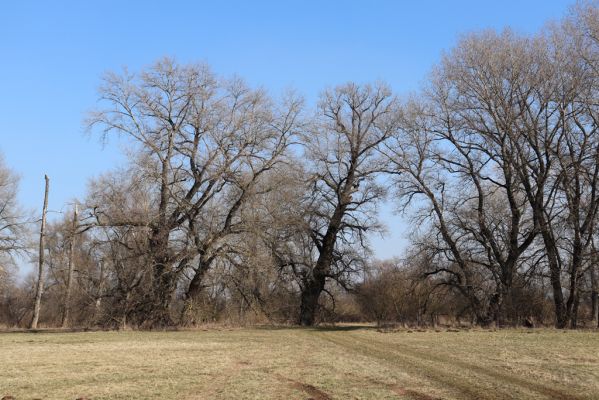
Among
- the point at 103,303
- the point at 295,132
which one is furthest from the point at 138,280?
the point at 295,132

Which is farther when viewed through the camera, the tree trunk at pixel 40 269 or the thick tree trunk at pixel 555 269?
the tree trunk at pixel 40 269

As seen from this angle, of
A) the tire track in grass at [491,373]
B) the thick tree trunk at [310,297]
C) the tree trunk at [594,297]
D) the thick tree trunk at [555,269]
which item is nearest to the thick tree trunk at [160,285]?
the thick tree trunk at [310,297]

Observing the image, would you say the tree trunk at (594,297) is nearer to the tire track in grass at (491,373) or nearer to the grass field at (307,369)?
the grass field at (307,369)

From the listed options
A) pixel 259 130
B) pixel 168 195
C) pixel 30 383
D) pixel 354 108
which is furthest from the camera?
pixel 354 108

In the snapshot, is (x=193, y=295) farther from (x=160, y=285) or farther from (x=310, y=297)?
(x=310, y=297)

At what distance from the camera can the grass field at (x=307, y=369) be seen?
10.2 meters

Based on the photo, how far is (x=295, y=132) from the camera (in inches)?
1280

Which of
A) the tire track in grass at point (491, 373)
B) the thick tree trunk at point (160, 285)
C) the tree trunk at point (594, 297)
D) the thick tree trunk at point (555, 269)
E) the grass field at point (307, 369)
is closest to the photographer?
the tire track in grass at point (491, 373)

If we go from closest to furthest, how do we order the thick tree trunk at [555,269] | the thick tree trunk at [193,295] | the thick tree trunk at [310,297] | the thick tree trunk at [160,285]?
the thick tree trunk at [160,285] < the thick tree trunk at [555,269] < the thick tree trunk at [193,295] < the thick tree trunk at [310,297]

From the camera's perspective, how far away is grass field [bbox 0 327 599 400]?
1022cm

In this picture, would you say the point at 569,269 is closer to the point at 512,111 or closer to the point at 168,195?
the point at 512,111

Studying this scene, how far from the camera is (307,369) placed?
13.2 m

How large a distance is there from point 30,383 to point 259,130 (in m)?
21.6

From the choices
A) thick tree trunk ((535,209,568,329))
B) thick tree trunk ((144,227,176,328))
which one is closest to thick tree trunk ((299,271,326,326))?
thick tree trunk ((144,227,176,328))
